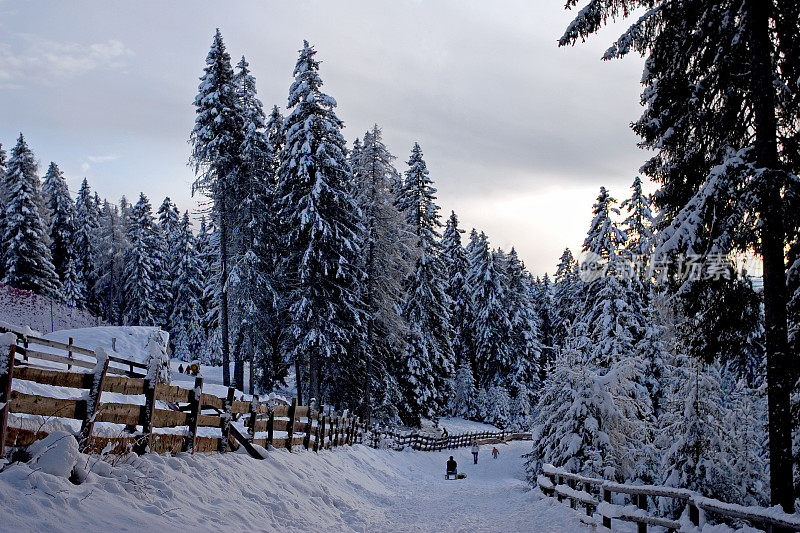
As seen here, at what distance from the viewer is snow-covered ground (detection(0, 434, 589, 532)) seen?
17.9 ft

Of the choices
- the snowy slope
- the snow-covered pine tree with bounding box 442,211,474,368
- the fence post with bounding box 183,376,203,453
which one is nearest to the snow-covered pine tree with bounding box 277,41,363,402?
the fence post with bounding box 183,376,203,453

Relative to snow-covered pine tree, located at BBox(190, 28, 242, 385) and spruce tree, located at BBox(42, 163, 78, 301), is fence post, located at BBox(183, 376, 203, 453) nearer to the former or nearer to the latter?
snow-covered pine tree, located at BBox(190, 28, 242, 385)

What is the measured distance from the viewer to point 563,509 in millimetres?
13281

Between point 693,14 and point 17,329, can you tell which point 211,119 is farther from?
point 693,14

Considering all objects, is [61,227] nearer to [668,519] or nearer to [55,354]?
[55,354]

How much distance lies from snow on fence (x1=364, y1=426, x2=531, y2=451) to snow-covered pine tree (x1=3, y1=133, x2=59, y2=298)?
3056 centimetres

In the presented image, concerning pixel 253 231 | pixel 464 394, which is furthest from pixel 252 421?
pixel 464 394

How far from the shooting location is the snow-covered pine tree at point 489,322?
54.0 meters

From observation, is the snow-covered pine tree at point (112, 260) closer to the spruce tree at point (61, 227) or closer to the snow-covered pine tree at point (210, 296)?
the spruce tree at point (61, 227)

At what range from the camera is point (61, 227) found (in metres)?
57.1

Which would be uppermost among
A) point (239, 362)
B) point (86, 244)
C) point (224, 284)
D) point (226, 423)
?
point (86, 244)

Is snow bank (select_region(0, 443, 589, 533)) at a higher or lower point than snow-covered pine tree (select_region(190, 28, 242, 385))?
lower

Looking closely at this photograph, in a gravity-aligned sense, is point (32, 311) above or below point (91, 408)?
above

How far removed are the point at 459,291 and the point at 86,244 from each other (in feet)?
132
